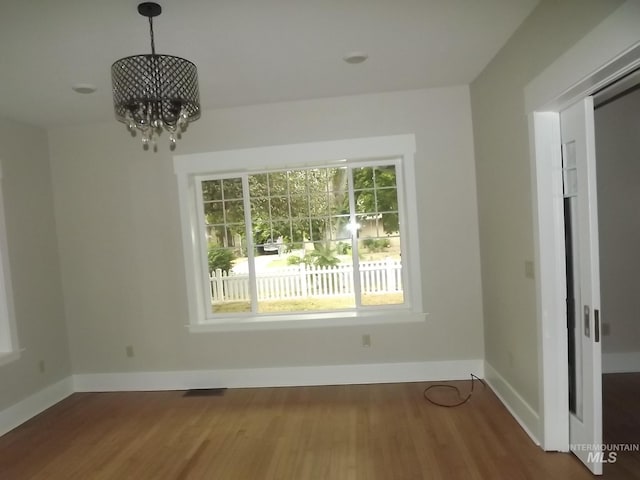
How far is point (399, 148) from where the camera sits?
3.34 meters

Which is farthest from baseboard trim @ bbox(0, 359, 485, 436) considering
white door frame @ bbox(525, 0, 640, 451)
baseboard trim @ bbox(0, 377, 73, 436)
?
white door frame @ bbox(525, 0, 640, 451)

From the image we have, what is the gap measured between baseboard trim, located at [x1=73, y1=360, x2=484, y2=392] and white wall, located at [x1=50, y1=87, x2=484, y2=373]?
0.07m

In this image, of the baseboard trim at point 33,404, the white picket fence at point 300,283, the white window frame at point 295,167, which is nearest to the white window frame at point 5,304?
the baseboard trim at point 33,404

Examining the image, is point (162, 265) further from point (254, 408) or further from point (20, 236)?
point (254, 408)

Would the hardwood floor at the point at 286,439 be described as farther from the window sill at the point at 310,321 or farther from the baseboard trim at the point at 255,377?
the window sill at the point at 310,321

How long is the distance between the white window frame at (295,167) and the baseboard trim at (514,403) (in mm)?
758

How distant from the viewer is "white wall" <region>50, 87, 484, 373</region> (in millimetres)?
3328

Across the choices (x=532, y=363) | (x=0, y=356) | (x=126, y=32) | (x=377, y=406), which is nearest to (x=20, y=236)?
(x=0, y=356)

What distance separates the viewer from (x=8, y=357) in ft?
10.1

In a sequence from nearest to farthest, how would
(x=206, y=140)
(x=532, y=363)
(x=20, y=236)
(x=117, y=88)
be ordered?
1. (x=117, y=88)
2. (x=532, y=363)
3. (x=20, y=236)
4. (x=206, y=140)

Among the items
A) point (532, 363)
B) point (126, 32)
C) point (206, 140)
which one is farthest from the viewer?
point (206, 140)

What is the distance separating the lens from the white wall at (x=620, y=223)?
3.24m

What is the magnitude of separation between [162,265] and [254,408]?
64.0 inches

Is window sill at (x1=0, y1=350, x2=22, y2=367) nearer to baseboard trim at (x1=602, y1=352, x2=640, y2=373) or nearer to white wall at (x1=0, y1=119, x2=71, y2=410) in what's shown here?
white wall at (x1=0, y1=119, x2=71, y2=410)
